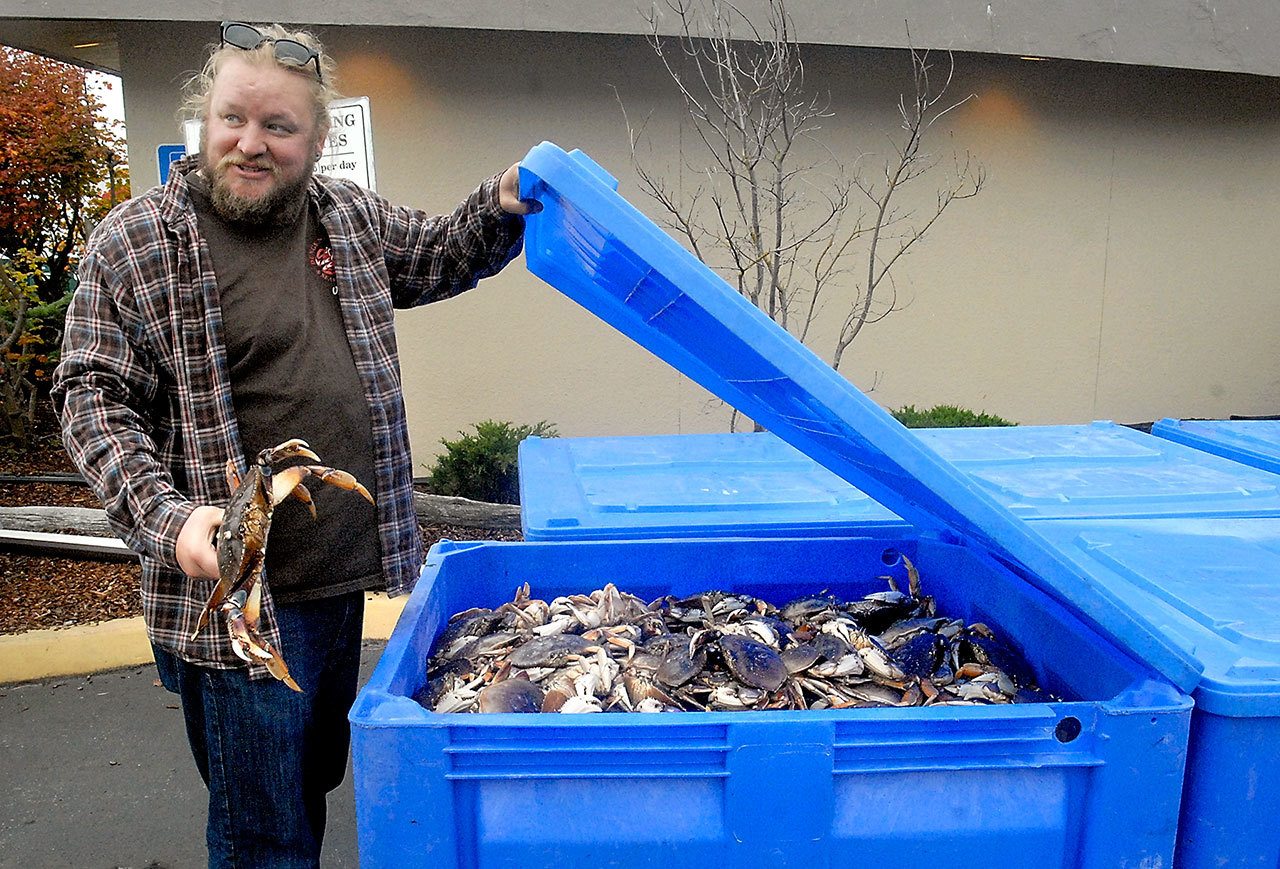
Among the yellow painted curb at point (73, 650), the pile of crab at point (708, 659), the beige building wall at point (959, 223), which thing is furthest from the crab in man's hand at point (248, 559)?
the beige building wall at point (959, 223)

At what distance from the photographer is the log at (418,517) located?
17.4ft

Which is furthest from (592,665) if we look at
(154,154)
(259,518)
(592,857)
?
(154,154)

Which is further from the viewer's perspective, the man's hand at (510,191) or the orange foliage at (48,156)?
the orange foliage at (48,156)

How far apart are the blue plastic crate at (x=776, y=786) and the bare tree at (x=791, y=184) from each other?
460cm

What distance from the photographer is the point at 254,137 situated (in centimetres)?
174

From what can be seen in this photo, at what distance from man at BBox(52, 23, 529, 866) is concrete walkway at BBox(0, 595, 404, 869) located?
1396 mm

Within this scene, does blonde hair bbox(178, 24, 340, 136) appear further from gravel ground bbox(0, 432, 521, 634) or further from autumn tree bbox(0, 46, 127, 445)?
autumn tree bbox(0, 46, 127, 445)

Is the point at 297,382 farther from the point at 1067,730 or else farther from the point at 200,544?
the point at 1067,730

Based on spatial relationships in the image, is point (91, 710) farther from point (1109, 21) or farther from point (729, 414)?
point (1109, 21)

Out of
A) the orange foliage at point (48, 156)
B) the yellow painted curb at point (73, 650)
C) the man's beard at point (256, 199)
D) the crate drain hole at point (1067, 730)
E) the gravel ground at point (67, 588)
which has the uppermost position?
the orange foliage at point (48, 156)

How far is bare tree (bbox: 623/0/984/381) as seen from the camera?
5.86 metres

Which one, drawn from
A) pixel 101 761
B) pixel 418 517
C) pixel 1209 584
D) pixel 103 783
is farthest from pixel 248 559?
pixel 418 517

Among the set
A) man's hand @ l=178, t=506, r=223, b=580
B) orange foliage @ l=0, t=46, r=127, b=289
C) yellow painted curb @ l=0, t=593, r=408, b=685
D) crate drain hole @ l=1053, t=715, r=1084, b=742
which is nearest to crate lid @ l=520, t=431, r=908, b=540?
man's hand @ l=178, t=506, r=223, b=580

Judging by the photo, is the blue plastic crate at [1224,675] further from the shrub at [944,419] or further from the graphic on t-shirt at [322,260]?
the shrub at [944,419]
